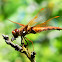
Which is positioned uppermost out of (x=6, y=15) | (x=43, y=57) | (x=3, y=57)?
(x=6, y=15)

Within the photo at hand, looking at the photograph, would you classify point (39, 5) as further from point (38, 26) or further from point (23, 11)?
point (38, 26)

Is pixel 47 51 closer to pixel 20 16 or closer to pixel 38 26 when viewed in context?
pixel 20 16

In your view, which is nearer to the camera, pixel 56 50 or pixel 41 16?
pixel 41 16

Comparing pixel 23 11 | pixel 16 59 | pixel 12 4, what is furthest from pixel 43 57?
pixel 12 4

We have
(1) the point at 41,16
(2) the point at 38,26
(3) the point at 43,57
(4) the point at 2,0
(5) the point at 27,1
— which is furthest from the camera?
(4) the point at 2,0

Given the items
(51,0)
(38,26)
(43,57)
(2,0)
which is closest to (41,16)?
(38,26)

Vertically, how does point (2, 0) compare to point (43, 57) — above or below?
above

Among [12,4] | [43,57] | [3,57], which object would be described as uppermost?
[12,4]

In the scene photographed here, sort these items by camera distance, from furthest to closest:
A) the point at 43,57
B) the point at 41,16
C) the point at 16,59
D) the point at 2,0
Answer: the point at 2,0 → the point at 43,57 → the point at 16,59 → the point at 41,16

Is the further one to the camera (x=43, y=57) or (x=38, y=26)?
(x=43, y=57)
